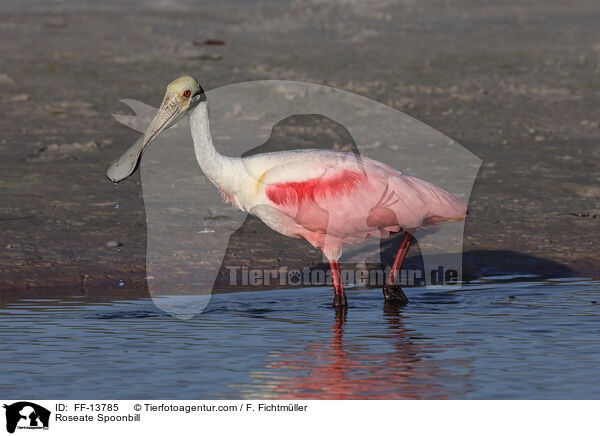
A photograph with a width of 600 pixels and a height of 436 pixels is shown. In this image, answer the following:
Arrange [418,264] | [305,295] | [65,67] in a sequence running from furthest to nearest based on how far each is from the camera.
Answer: [65,67] < [418,264] < [305,295]

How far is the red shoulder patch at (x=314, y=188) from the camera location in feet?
26.4

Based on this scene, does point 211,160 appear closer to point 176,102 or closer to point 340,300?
point 176,102

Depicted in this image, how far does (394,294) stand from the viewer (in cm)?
838

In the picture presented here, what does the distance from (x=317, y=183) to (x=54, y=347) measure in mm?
2172

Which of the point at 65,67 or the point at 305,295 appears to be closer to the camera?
the point at 305,295

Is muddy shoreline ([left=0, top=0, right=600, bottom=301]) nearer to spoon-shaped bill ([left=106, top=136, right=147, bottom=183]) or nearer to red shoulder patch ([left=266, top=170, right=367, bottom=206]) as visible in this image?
spoon-shaped bill ([left=106, top=136, right=147, bottom=183])

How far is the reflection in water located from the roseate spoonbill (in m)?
1.08

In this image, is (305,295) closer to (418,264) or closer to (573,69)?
(418,264)

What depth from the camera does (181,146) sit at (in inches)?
510

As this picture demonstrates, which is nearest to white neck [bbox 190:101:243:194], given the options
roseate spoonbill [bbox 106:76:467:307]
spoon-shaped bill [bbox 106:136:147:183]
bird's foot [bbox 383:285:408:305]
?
roseate spoonbill [bbox 106:76:467:307]

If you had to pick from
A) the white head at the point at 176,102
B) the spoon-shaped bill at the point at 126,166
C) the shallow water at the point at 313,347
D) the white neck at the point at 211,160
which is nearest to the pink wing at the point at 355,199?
the white neck at the point at 211,160

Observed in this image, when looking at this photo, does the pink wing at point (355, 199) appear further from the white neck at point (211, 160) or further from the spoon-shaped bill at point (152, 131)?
the spoon-shaped bill at point (152, 131)
